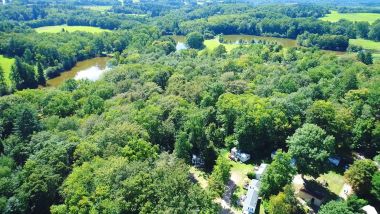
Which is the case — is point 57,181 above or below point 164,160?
below

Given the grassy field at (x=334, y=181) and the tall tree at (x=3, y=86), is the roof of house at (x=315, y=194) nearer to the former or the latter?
the grassy field at (x=334, y=181)

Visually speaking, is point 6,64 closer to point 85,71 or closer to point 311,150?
point 85,71

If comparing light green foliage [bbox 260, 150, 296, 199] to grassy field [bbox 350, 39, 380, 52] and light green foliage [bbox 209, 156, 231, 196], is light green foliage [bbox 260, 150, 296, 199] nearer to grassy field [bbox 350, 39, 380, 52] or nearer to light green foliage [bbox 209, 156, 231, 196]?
light green foliage [bbox 209, 156, 231, 196]

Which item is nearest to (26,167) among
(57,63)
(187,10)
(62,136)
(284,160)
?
(62,136)

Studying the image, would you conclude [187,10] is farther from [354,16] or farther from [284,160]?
[284,160]

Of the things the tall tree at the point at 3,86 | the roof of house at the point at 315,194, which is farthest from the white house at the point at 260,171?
the tall tree at the point at 3,86

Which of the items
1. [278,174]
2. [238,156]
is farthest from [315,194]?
[238,156]
